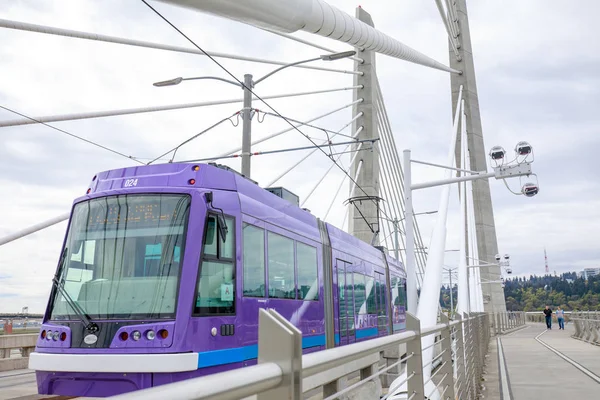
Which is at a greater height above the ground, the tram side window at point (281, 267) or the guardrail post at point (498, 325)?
the tram side window at point (281, 267)

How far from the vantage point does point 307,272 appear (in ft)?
32.8

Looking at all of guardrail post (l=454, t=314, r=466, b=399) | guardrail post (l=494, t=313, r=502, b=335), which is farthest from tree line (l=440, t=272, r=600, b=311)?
guardrail post (l=454, t=314, r=466, b=399)

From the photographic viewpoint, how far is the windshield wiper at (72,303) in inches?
270

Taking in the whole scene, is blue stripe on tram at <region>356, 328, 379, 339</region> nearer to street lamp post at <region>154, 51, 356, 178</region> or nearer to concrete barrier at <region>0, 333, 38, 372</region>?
street lamp post at <region>154, 51, 356, 178</region>

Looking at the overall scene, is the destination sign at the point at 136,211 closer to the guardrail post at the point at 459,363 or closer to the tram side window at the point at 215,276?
the tram side window at the point at 215,276

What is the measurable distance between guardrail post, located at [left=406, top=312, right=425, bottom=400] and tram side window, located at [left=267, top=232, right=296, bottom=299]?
14.7 ft

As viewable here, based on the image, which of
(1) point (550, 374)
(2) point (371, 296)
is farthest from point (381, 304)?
(1) point (550, 374)

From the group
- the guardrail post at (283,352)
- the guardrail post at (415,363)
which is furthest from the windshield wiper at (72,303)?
the guardrail post at (283,352)

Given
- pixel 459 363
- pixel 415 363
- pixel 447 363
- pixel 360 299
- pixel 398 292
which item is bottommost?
pixel 459 363

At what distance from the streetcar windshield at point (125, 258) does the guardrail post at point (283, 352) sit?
5072mm

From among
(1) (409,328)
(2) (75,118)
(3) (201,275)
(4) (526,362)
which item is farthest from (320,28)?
(4) (526,362)

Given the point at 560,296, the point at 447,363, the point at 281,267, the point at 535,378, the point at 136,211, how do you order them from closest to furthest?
1. the point at 447,363
2. the point at 136,211
3. the point at 281,267
4. the point at 535,378
5. the point at 560,296

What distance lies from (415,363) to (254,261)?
164 inches

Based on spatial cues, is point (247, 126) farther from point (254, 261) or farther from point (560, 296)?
point (560, 296)
